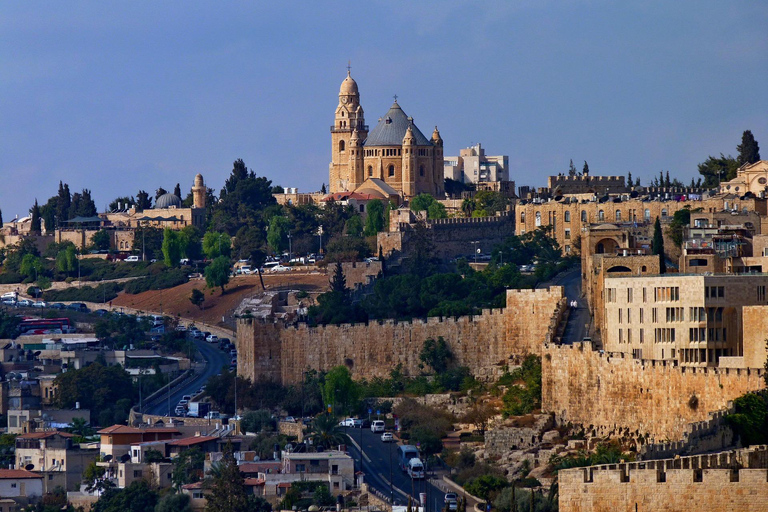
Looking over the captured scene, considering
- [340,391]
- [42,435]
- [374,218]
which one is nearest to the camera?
[340,391]

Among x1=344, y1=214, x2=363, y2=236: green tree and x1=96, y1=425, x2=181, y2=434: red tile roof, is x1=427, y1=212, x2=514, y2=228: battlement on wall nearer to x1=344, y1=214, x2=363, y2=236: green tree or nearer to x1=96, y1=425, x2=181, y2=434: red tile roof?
x1=344, y1=214, x2=363, y2=236: green tree

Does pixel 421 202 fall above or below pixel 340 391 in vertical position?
above

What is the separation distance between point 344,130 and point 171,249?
17.9 meters

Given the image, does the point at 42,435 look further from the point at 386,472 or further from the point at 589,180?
the point at 589,180

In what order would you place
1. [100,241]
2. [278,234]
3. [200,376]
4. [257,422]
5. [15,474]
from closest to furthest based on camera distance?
[15,474] → [257,422] → [200,376] → [278,234] → [100,241]

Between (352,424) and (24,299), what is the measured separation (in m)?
58.6

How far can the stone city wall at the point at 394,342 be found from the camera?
290ft

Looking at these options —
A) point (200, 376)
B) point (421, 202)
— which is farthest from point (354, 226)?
point (200, 376)

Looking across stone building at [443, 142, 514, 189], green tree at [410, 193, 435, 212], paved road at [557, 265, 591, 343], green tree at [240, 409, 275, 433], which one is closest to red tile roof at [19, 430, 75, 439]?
green tree at [240, 409, 275, 433]

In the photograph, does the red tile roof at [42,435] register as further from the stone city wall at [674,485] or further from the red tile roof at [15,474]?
the stone city wall at [674,485]

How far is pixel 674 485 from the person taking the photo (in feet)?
167

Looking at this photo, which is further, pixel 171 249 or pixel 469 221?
pixel 171 249

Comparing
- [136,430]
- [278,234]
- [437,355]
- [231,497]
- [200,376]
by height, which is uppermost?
[278,234]

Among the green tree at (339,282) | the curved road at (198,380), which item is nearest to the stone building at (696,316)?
the curved road at (198,380)
